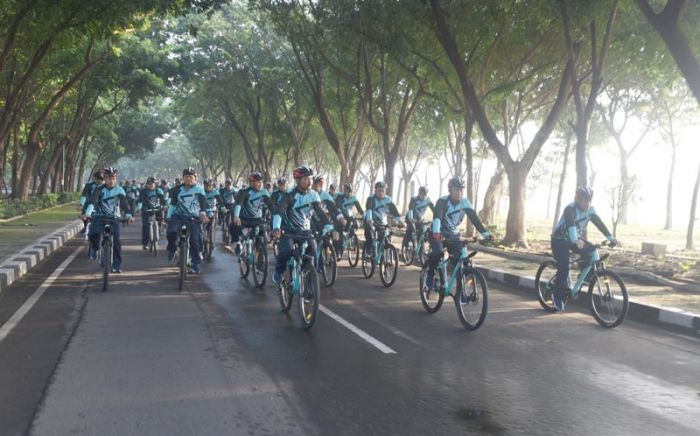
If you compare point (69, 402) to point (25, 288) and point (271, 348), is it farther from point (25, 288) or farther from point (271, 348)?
point (25, 288)

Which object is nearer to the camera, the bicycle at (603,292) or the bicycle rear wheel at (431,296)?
the bicycle at (603,292)

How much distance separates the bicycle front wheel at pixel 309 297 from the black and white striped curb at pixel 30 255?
4998mm

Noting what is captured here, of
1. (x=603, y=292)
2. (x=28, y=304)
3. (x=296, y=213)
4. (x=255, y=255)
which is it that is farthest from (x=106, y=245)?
(x=603, y=292)

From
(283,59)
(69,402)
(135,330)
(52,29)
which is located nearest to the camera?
(69,402)

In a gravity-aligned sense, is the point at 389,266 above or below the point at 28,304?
above

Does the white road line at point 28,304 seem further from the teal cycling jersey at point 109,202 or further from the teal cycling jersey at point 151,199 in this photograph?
the teal cycling jersey at point 151,199

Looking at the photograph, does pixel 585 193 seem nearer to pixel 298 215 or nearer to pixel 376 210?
pixel 298 215

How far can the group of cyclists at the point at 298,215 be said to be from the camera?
8.22 meters

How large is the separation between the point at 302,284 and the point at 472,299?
202 cm

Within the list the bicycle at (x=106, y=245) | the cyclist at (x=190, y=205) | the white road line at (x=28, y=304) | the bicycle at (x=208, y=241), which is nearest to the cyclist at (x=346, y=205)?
the bicycle at (x=208, y=241)

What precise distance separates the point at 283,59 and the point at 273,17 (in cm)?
879

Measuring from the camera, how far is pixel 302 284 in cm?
764

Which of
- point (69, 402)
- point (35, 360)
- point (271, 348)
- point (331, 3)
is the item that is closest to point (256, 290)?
point (271, 348)

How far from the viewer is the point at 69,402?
15.5 feet
